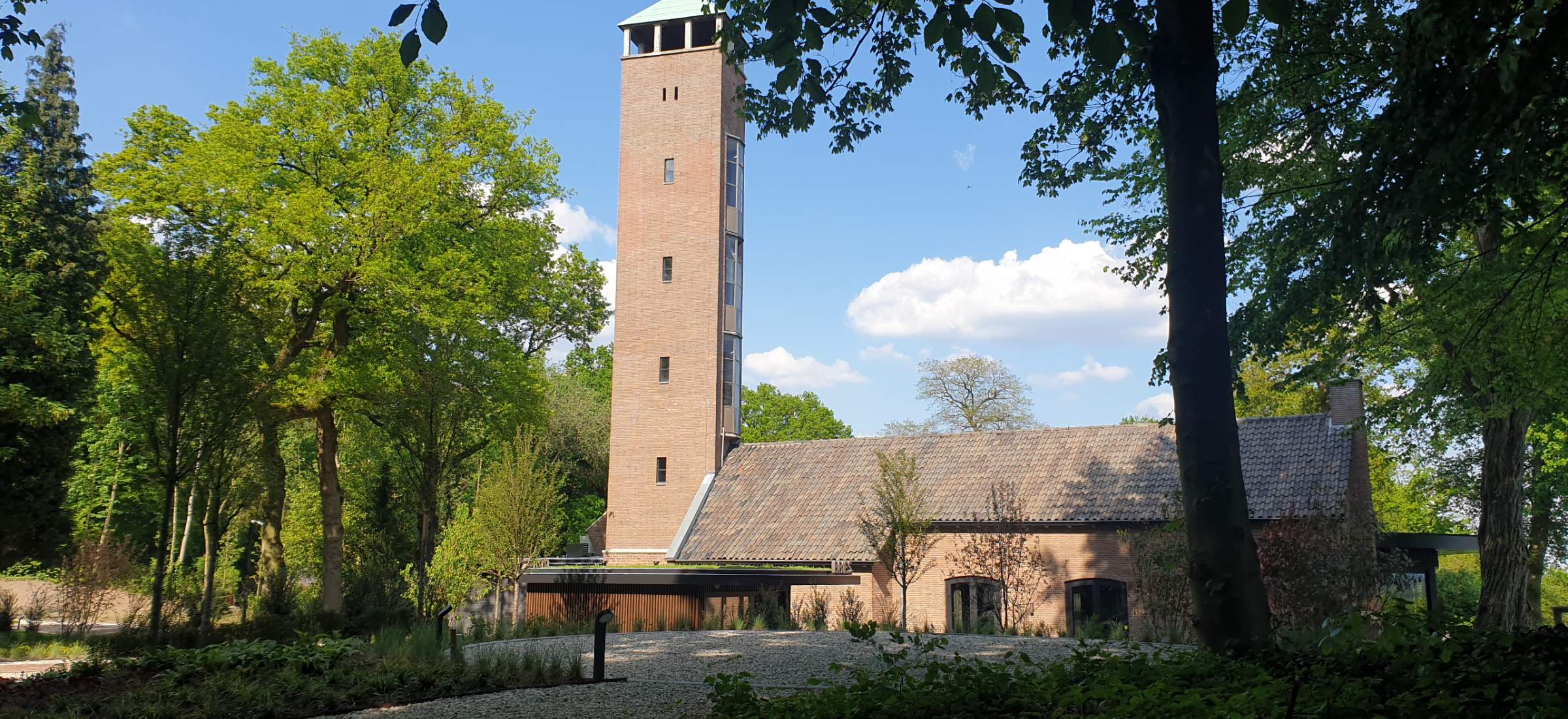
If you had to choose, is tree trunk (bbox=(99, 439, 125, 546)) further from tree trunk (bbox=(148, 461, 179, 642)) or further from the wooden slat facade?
tree trunk (bbox=(148, 461, 179, 642))

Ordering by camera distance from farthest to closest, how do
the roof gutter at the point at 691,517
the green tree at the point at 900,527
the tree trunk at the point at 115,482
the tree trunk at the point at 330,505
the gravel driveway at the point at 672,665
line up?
the tree trunk at the point at 115,482
the roof gutter at the point at 691,517
the tree trunk at the point at 330,505
the green tree at the point at 900,527
the gravel driveway at the point at 672,665

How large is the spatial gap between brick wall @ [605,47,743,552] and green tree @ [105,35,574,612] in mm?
4677

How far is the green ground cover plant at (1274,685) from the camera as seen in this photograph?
4.44 m

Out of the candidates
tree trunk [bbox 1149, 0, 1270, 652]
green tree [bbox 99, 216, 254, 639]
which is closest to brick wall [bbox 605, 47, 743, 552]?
green tree [bbox 99, 216, 254, 639]

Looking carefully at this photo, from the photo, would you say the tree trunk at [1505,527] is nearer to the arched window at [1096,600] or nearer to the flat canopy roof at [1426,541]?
the flat canopy roof at [1426,541]

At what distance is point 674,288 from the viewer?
31.9m

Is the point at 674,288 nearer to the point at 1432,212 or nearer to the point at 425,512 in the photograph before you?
the point at 425,512

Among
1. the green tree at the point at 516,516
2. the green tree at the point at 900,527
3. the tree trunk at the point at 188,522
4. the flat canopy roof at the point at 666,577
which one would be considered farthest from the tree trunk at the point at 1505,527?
the tree trunk at the point at 188,522

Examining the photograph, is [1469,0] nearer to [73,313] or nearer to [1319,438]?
A: [1319,438]

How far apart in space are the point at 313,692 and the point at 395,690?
0.77m

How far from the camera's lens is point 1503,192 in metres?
9.16

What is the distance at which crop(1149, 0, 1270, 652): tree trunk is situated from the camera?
7648mm

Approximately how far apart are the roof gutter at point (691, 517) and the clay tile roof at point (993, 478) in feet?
0.47

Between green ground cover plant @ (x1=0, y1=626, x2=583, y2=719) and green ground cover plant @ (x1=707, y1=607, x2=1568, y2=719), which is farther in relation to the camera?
green ground cover plant @ (x1=0, y1=626, x2=583, y2=719)
